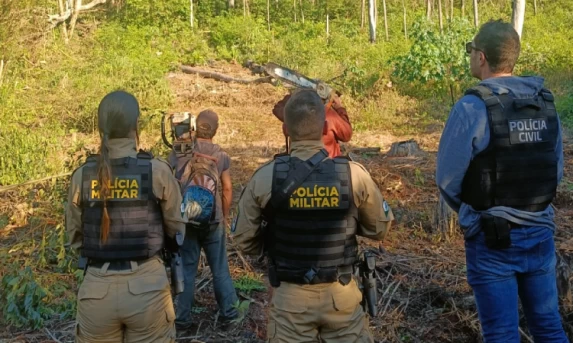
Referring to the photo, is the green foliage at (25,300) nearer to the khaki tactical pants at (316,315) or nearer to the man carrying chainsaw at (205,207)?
the man carrying chainsaw at (205,207)

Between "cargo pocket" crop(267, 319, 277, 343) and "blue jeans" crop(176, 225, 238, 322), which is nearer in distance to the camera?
"cargo pocket" crop(267, 319, 277, 343)

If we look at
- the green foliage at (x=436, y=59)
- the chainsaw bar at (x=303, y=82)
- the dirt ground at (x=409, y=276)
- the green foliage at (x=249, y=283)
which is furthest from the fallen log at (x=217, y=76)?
the green foliage at (x=249, y=283)

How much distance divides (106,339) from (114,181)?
2.40 ft

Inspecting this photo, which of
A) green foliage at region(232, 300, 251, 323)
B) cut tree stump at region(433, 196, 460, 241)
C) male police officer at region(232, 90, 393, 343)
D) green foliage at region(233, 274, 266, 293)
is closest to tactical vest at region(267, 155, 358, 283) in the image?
male police officer at region(232, 90, 393, 343)

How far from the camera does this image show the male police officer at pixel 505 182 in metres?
2.84

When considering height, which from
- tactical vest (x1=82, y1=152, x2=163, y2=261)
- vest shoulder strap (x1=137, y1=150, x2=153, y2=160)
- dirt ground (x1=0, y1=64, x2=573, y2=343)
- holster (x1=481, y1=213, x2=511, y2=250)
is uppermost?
vest shoulder strap (x1=137, y1=150, x2=153, y2=160)

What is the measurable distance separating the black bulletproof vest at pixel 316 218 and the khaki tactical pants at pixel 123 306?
627 mm

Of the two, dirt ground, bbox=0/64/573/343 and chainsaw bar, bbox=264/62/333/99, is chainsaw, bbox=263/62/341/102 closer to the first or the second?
chainsaw bar, bbox=264/62/333/99

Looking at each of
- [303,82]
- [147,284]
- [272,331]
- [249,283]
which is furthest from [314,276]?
[303,82]

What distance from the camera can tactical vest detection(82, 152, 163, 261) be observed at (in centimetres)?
285

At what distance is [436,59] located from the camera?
598 inches

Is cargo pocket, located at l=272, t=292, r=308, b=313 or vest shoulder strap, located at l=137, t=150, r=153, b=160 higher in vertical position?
vest shoulder strap, located at l=137, t=150, r=153, b=160

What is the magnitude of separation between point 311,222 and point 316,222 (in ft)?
0.07

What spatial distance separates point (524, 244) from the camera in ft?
9.37
